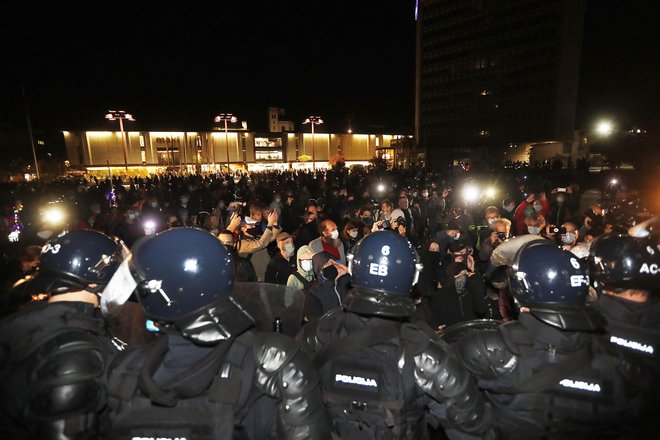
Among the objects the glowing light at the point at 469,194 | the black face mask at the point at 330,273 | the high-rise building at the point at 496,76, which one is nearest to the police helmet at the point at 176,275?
the black face mask at the point at 330,273

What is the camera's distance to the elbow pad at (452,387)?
7.30 ft

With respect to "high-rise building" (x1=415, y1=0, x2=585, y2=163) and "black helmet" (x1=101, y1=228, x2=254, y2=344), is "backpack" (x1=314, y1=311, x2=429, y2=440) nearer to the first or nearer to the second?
"black helmet" (x1=101, y1=228, x2=254, y2=344)

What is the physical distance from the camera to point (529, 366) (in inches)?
90.5

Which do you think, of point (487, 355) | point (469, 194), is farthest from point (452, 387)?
point (469, 194)

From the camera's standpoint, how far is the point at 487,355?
2.37 metres

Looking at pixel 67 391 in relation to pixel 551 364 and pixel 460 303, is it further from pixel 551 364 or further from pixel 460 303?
pixel 460 303

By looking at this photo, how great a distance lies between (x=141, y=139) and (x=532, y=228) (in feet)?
185

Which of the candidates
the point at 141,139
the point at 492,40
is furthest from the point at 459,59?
the point at 141,139

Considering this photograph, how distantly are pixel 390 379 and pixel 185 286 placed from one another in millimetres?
1260

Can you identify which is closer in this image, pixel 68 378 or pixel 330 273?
pixel 68 378

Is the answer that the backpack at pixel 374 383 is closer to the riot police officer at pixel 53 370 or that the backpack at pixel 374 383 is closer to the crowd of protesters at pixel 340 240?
the crowd of protesters at pixel 340 240

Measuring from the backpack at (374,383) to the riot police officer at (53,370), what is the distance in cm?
124

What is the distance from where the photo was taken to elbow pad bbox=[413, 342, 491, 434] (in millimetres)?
2225

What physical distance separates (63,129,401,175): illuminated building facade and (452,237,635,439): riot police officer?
131ft
